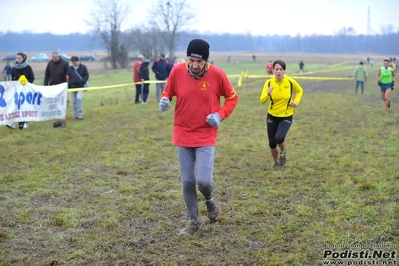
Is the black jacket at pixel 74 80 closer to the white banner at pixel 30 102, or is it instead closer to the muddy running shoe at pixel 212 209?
the white banner at pixel 30 102

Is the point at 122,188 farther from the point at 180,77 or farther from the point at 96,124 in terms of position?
the point at 96,124

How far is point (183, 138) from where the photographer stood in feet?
17.7

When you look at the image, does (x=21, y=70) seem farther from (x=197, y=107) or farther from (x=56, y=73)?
(x=197, y=107)

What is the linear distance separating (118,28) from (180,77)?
7324 cm

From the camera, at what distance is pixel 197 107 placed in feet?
17.4

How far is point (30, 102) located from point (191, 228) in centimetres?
885

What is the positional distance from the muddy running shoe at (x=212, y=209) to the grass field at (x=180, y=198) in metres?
0.11

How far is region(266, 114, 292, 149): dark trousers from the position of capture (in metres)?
8.47

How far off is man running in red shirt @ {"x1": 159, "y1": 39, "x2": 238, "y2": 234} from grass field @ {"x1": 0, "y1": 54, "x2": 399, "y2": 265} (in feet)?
2.34

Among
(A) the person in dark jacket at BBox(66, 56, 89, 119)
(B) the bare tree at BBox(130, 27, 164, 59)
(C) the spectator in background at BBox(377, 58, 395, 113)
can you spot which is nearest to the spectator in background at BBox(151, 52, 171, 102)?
(A) the person in dark jacket at BBox(66, 56, 89, 119)

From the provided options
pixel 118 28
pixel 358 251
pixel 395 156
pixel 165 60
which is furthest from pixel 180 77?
pixel 118 28

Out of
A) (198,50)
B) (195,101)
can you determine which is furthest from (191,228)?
(198,50)

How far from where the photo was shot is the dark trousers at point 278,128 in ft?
27.8

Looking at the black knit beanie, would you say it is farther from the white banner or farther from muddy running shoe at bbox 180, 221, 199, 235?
the white banner
